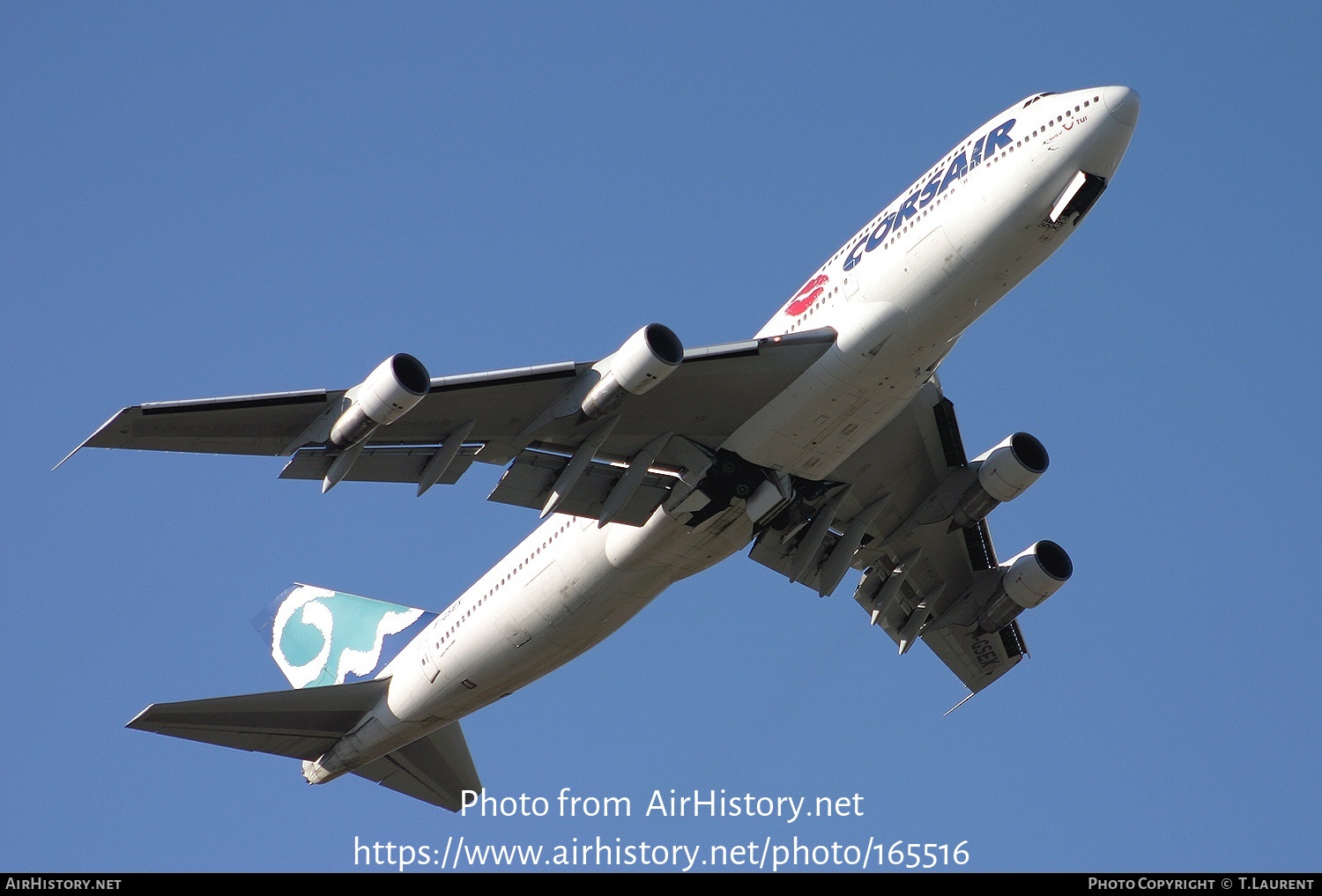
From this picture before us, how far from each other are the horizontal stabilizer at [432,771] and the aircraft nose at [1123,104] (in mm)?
20565

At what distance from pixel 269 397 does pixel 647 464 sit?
7478 mm

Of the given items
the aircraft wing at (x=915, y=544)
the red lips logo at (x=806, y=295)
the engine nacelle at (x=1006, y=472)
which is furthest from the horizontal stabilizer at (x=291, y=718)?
the engine nacelle at (x=1006, y=472)

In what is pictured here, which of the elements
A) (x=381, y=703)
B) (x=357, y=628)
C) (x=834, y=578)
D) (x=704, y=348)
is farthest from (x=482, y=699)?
(x=704, y=348)

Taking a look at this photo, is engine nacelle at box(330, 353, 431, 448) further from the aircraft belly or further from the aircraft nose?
the aircraft nose

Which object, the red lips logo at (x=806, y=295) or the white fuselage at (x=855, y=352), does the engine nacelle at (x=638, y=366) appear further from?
the red lips logo at (x=806, y=295)

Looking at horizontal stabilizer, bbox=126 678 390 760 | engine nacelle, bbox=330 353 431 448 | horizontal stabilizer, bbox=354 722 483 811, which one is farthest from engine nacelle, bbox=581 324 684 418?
horizontal stabilizer, bbox=354 722 483 811

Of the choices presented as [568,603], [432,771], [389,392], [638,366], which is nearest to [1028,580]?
[568,603]

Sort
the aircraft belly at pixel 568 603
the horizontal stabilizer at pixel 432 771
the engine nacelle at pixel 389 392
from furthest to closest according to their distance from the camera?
the horizontal stabilizer at pixel 432 771, the aircraft belly at pixel 568 603, the engine nacelle at pixel 389 392

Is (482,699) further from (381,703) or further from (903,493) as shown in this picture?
(903,493)

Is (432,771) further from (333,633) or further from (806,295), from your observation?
(806,295)

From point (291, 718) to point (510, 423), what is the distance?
10528mm

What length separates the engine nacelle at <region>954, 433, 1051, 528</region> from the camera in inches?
1239

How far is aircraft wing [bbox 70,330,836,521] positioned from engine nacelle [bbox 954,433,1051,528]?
21.4ft

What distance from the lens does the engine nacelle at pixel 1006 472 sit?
31469 mm
